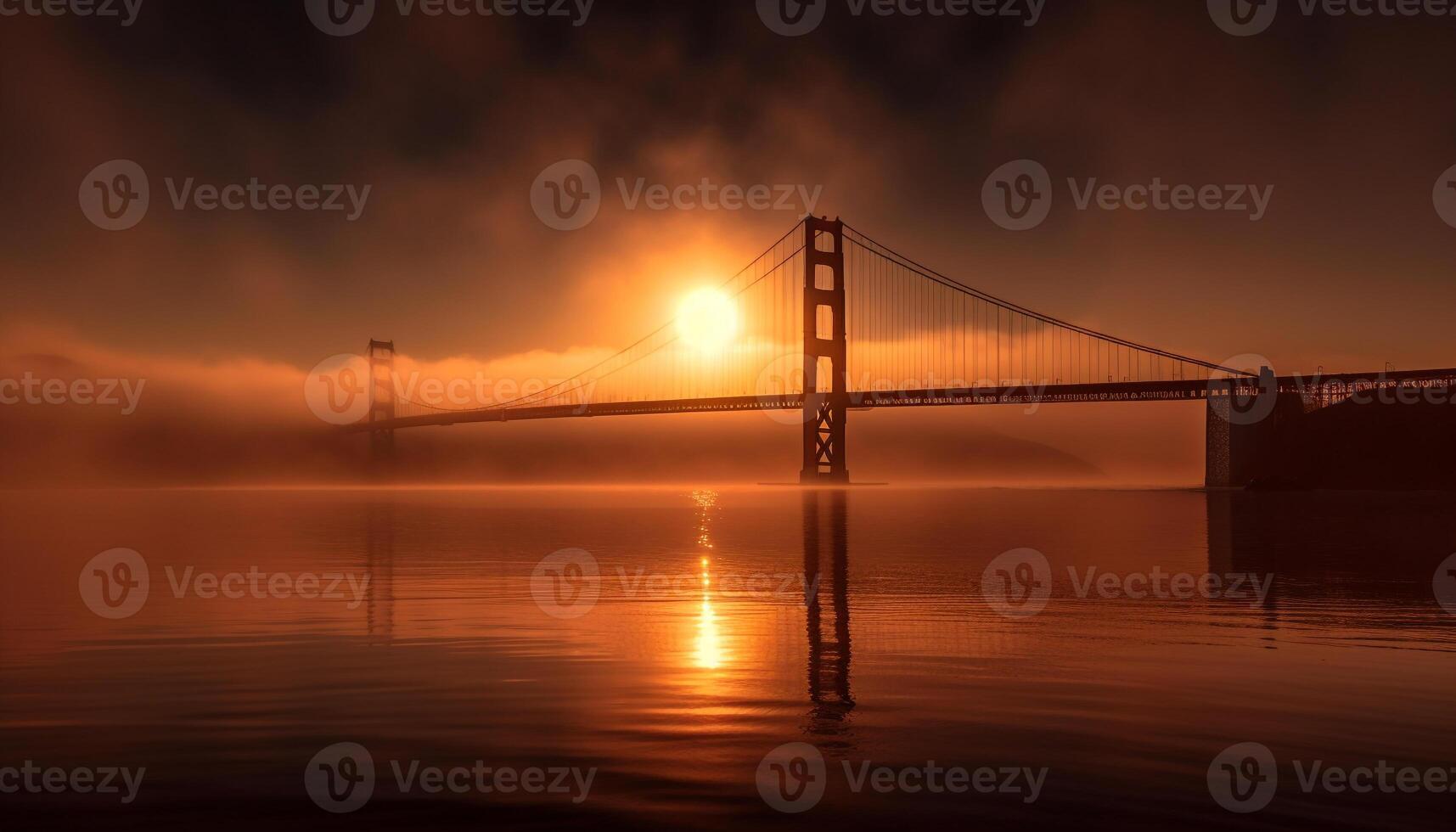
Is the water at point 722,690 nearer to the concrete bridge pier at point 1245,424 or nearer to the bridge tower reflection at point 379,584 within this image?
the bridge tower reflection at point 379,584

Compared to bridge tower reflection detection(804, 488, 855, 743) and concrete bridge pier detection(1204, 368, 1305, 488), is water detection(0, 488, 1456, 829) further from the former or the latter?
concrete bridge pier detection(1204, 368, 1305, 488)

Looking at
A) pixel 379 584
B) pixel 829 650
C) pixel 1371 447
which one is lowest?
pixel 379 584

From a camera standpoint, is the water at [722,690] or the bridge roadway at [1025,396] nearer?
the water at [722,690]

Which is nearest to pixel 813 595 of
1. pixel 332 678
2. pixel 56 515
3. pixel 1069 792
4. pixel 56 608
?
pixel 332 678

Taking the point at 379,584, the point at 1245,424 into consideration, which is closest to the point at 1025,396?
the point at 1245,424

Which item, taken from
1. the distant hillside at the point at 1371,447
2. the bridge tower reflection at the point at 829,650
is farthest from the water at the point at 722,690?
the distant hillside at the point at 1371,447

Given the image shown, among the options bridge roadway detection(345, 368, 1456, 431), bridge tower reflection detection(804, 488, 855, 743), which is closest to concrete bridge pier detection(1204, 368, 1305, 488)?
bridge roadway detection(345, 368, 1456, 431)

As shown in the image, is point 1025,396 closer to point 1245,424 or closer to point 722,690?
point 1245,424
